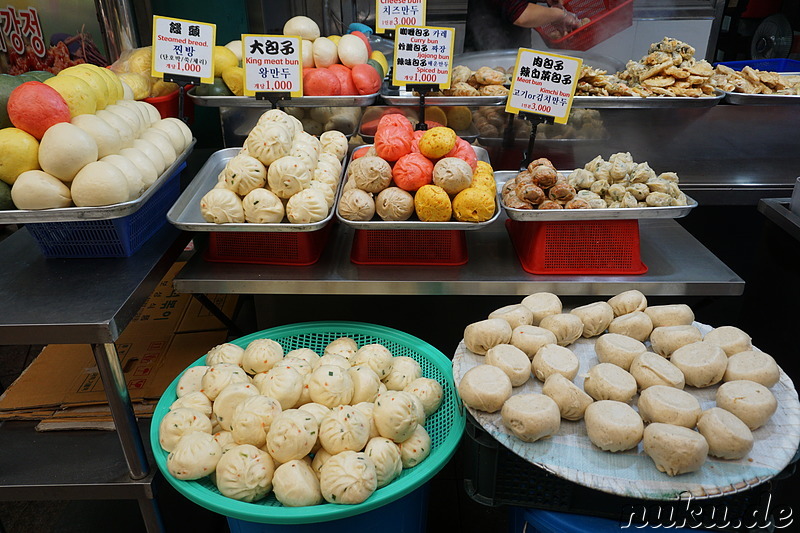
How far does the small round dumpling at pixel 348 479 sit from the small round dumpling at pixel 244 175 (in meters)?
0.91

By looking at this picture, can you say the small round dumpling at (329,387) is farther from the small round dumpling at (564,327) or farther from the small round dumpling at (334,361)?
the small round dumpling at (564,327)

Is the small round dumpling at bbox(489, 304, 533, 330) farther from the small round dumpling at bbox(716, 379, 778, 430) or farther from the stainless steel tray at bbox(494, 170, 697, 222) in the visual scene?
the small round dumpling at bbox(716, 379, 778, 430)

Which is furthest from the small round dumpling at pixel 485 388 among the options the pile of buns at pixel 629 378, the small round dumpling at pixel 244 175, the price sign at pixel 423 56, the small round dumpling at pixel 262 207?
the price sign at pixel 423 56

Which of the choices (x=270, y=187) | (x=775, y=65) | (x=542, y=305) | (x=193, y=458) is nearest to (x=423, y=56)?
(x=270, y=187)

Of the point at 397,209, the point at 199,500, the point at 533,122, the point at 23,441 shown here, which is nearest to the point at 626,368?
the point at 397,209

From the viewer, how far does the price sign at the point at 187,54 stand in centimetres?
213

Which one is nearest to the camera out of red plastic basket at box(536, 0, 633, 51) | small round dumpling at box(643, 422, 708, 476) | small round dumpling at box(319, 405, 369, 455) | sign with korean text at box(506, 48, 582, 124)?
small round dumpling at box(643, 422, 708, 476)

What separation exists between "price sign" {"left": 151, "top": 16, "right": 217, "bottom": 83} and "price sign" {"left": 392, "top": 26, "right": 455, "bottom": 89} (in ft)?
2.51

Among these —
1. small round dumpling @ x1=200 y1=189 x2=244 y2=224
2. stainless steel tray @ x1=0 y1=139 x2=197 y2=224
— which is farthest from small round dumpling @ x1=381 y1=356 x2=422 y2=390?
stainless steel tray @ x1=0 y1=139 x2=197 y2=224

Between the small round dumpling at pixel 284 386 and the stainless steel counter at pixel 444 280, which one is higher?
the stainless steel counter at pixel 444 280

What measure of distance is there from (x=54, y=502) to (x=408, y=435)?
1.90m

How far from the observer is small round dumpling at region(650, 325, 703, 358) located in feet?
4.87

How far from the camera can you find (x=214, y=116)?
319 cm

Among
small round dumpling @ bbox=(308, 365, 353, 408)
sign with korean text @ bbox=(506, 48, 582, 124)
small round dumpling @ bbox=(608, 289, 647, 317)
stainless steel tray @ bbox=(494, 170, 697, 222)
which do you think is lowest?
small round dumpling @ bbox=(308, 365, 353, 408)
